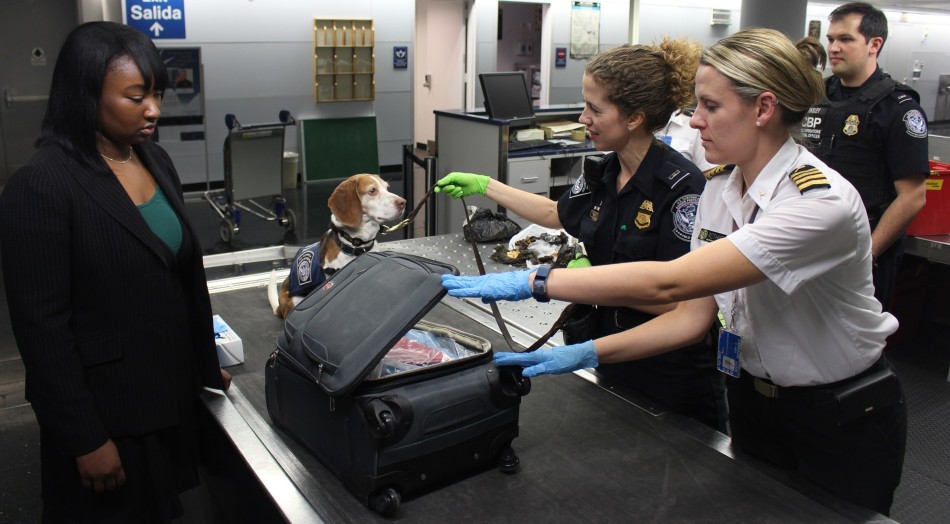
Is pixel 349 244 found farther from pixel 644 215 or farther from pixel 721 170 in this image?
pixel 721 170

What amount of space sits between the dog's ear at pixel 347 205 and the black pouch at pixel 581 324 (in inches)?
35.8

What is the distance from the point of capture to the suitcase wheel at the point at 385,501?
4.93 feet

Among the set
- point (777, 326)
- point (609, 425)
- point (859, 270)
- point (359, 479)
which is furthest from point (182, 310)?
point (859, 270)

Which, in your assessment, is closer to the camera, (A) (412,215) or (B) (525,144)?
(A) (412,215)

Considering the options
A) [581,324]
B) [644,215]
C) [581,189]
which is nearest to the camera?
[644,215]

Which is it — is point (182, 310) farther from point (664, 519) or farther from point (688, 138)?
point (688, 138)

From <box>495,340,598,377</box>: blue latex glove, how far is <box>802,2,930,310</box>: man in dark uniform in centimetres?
211

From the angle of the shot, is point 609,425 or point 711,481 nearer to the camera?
point 711,481

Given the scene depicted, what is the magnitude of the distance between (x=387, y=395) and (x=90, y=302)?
740 millimetres

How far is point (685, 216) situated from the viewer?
6.21ft

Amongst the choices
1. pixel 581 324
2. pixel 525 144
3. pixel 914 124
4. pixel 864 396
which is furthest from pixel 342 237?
pixel 525 144

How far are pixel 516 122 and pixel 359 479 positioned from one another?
4.46 metres

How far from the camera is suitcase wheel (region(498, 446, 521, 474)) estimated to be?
1.68 meters

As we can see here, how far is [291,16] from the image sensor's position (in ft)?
32.1
